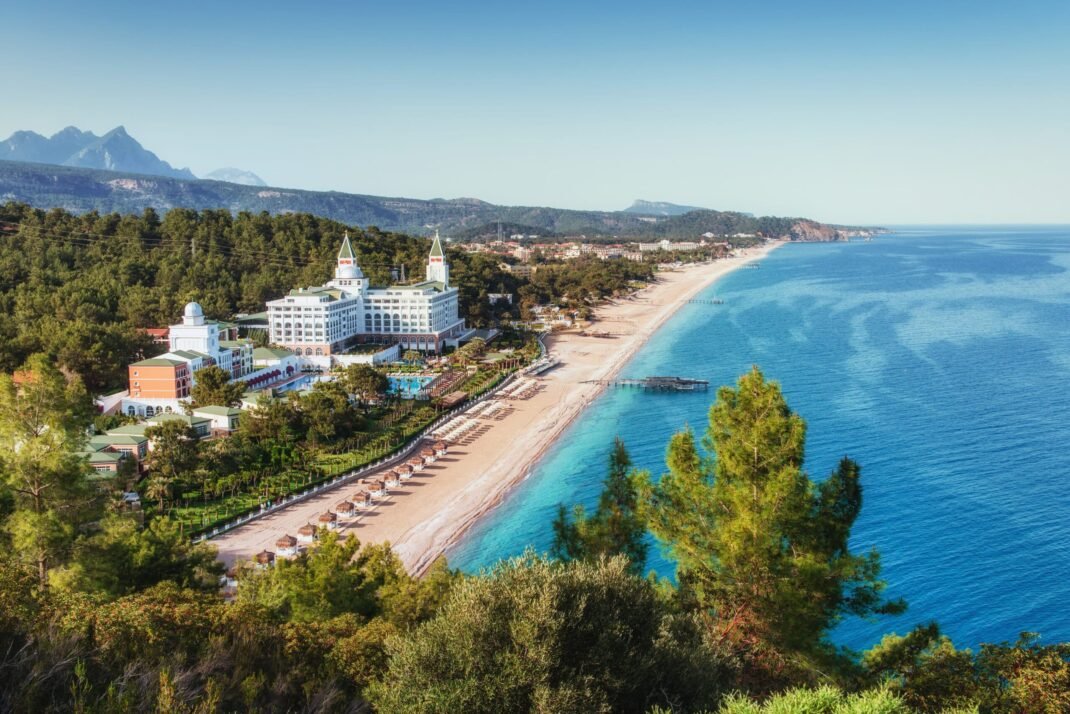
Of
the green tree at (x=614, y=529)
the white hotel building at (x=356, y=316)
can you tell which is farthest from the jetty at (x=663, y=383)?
the green tree at (x=614, y=529)

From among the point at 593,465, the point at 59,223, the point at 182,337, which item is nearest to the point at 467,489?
the point at 593,465

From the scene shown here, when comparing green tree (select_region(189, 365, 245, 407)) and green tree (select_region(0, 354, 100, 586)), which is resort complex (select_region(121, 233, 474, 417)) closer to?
green tree (select_region(189, 365, 245, 407))

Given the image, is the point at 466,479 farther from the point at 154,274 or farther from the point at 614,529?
the point at 154,274

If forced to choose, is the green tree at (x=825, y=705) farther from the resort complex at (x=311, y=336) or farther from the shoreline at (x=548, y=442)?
the resort complex at (x=311, y=336)

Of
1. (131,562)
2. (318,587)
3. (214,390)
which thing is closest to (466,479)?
(214,390)

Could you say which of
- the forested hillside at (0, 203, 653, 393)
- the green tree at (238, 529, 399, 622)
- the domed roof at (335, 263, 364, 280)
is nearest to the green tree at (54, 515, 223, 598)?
the green tree at (238, 529, 399, 622)

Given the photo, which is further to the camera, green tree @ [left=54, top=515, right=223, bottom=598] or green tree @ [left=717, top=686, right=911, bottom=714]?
green tree @ [left=54, top=515, right=223, bottom=598]
